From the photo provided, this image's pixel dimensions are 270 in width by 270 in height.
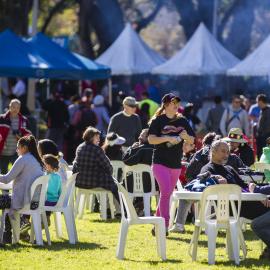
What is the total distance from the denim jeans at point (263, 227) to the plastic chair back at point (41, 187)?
8.81 feet

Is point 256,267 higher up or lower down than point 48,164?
lower down

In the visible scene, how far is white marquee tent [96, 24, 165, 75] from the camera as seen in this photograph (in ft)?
105

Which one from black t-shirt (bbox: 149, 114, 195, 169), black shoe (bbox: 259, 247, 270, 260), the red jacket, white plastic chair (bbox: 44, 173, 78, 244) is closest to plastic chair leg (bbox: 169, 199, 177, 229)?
black t-shirt (bbox: 149, 114, 195, 169)

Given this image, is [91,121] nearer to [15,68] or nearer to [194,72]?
[15,68]

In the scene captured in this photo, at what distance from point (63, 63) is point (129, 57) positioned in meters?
7.75

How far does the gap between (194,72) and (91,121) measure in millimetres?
7505

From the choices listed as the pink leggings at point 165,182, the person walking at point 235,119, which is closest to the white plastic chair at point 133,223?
the pink leggings at point 165,182

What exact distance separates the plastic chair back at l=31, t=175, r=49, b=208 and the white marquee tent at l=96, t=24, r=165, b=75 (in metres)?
19.9

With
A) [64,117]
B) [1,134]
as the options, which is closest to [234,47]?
[64,117]

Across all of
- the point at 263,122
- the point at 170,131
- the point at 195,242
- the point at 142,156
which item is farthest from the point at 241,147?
the point at 263,122

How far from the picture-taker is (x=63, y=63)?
2503 centimetres

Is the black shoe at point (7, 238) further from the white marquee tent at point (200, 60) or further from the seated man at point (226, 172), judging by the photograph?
the white marquee tent at point (200, 60)

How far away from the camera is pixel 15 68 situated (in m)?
23.7

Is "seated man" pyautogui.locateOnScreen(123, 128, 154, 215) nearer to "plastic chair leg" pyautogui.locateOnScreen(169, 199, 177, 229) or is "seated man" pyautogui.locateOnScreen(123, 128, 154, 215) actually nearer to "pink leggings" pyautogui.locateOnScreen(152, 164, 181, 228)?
"plastic chair leg" pyautogui.locateOnScreen(169, 199, 177, 229)
